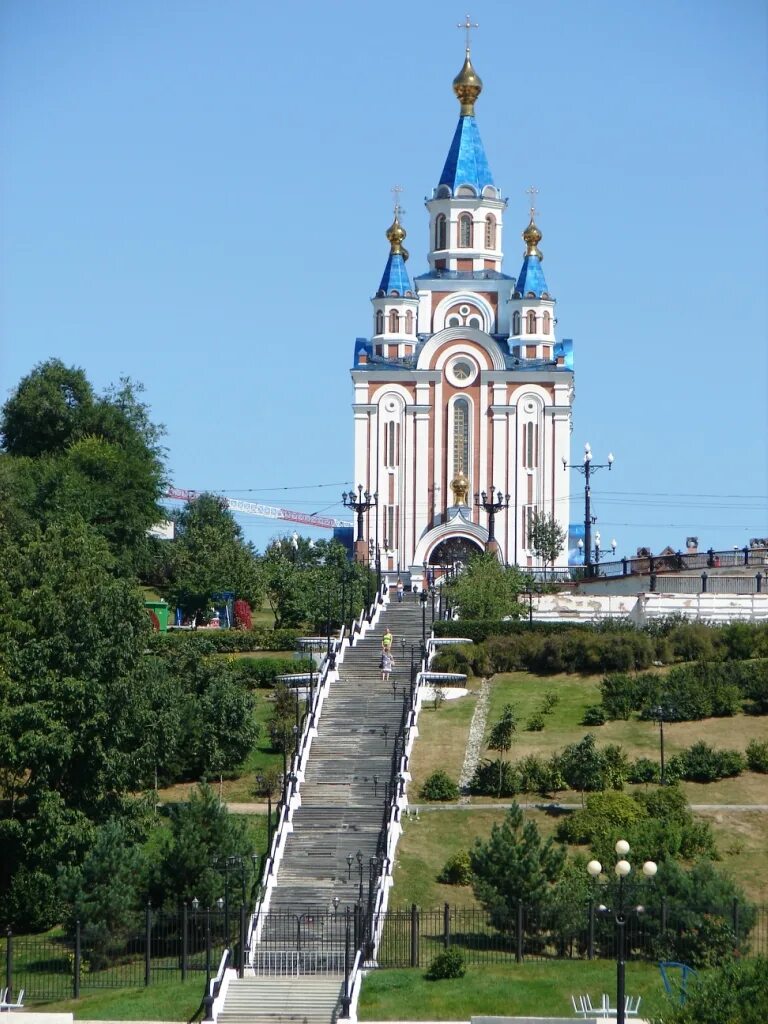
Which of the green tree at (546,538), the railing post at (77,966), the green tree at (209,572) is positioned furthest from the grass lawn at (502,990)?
the green tree at (546,538)

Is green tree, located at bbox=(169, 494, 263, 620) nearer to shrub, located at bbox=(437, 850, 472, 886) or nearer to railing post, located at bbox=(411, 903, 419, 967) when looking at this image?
shrub, located at bbox=(437, 850, 472, 886)

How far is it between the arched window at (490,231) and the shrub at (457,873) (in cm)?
5296

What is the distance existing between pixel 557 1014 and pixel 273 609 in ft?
132

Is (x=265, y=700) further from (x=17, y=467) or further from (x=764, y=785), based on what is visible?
(x=17, y=467)

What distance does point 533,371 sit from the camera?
95.5 meters

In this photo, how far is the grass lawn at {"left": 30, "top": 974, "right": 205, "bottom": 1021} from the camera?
4147 cm

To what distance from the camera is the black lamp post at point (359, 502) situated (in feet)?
280

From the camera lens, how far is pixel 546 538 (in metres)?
90.4

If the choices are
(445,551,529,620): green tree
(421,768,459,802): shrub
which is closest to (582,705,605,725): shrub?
(421,768,459,802): shrub

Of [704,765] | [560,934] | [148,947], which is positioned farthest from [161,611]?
[560,934]

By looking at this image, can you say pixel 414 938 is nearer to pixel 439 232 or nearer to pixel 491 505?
pixel 491 505

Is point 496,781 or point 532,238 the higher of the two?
point 532,238

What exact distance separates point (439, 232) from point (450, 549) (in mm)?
14243

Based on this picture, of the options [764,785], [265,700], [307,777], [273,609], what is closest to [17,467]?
[273,609]
